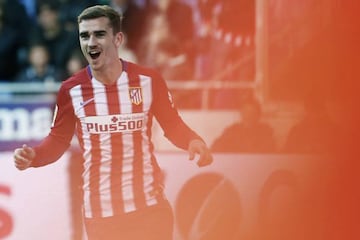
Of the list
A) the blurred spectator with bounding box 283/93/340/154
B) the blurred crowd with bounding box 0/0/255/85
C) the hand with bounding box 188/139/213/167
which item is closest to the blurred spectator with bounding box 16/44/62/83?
the blurred crowd with bounding box 0/0/255/85

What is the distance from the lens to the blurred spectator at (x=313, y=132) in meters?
2.68

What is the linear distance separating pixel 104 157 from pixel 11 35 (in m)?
0.57

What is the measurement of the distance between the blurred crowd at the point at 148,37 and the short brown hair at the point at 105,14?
154 millimetres

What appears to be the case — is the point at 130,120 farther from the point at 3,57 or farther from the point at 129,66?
the point at 3,57

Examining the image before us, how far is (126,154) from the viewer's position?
2.34 metres

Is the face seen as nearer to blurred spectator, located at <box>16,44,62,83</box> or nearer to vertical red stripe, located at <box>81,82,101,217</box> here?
vertical red stripe, located at <box>81,82,101,217</box>

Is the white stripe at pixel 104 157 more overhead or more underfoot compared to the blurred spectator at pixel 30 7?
more underfoot

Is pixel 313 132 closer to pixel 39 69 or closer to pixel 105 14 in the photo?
pixel 105 14

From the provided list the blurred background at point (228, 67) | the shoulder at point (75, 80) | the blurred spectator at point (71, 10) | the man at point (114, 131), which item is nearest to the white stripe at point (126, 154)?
the man at point (114, 131)

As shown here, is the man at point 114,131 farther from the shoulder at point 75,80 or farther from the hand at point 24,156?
the hand at point 24,156

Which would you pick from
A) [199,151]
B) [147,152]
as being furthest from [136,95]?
[199,151]

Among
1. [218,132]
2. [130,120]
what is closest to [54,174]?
[130,120]

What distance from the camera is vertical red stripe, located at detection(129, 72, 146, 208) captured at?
7.57 feet

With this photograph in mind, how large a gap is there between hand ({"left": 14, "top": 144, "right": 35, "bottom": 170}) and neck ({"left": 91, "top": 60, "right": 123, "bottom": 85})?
35cm
